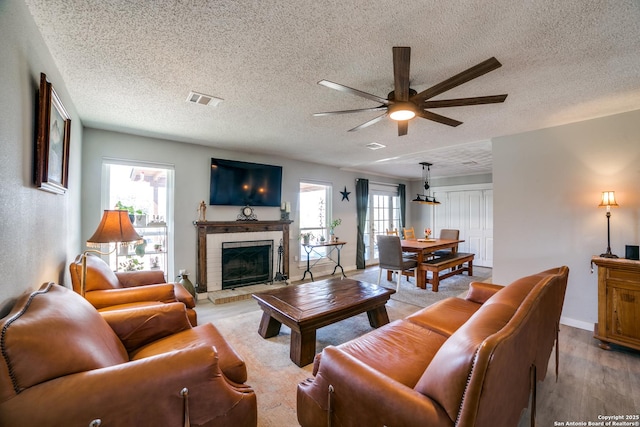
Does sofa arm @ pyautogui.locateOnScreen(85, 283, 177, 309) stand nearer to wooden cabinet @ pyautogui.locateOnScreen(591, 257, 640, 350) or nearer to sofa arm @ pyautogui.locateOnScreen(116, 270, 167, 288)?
sofa arm @ pyautogui.locateOnScreen(116, 270, 167, 288)

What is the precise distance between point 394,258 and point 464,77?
3.34m

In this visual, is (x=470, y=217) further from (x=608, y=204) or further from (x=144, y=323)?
(x=144, y=323)

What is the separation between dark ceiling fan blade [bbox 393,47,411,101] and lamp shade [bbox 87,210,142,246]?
2.42m

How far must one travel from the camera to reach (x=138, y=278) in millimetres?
2699

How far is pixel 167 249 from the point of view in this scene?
13.1ft

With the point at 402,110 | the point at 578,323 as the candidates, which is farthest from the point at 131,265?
the point at 578,323

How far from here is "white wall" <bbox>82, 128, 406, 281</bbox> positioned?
11.2 feet

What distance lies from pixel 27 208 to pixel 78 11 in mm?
1127

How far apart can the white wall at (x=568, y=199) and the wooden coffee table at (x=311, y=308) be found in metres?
2.07

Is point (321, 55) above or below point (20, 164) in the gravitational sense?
above

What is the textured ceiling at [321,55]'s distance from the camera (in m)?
A: 1.46

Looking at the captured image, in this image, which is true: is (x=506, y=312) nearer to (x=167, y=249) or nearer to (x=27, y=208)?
(x=27, y=208)

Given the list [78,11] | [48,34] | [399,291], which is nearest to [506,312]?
[78,11]

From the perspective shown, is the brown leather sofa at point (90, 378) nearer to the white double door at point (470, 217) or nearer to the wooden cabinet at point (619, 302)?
the wooden cabinet at point (619, 302)
